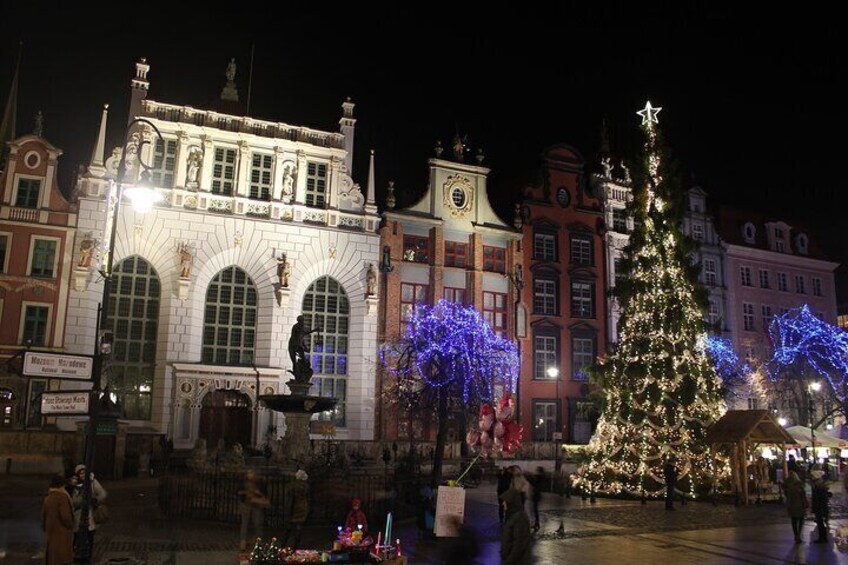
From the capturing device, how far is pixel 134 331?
36.4 meters

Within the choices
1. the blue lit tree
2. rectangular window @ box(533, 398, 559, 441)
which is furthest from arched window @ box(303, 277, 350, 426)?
rectangular window @ box(533, 398, 559, 441)

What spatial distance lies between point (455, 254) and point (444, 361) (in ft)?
29.7

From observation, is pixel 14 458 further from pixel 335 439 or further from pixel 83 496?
pixel 83 496

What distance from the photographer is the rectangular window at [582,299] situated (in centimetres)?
4606

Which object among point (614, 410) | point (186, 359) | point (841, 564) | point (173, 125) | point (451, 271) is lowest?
point (841, 564)

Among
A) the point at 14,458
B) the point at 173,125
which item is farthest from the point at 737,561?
the point at 173,125

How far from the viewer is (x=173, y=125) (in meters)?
38.1

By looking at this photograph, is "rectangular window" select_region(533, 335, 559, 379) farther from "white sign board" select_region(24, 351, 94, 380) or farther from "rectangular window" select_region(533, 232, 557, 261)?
"white sign board" select_region(24, 351, 94, 380)

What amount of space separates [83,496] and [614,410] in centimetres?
1915

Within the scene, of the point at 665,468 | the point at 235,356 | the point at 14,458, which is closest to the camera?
the point at 665,468

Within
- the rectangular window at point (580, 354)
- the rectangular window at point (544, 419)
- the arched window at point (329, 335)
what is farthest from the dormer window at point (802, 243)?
the arched window at point (329, 335)

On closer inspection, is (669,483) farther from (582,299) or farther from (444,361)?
(582,299)

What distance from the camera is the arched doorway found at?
35969 millimetres

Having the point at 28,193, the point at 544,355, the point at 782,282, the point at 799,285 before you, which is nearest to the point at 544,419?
the point at 544,355
